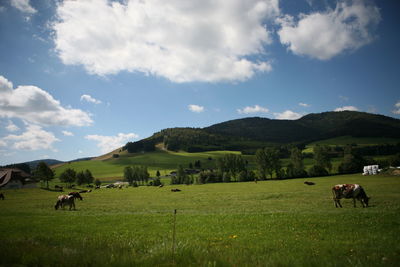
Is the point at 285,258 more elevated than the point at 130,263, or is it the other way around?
the point at 130,263

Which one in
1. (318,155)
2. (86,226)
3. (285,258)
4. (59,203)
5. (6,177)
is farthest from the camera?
(318,155)

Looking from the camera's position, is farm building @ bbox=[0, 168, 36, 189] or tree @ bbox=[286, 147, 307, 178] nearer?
farm building @ bbox=[0, 168, 36, 189]

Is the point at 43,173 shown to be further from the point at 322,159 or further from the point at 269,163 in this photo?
the point at 322,159

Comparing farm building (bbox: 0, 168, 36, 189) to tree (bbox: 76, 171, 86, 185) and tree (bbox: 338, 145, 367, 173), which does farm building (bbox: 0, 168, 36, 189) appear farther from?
tree (bbox: 338, 145, 367, 173)

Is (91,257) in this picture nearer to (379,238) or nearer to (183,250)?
(183,250)

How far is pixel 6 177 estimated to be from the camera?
8700cm

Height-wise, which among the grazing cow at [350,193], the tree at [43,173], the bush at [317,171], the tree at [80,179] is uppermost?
the tree at [43,173]

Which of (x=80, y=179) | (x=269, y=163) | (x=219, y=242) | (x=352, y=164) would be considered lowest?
(x=80, y=179)

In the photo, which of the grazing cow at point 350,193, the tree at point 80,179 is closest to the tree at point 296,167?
the grazing cow at point 350,193

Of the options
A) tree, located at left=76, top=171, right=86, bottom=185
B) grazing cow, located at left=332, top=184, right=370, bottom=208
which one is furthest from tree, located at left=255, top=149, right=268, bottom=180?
tree, located at left=76, top=171, right=86, bottom=185

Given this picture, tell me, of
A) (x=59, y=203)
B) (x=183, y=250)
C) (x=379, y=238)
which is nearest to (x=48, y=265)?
(x=183, y=250)

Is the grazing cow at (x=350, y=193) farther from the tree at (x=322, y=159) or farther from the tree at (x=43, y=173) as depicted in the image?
the tree at (x=43, y=173)

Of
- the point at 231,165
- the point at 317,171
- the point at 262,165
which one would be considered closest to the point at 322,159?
the point at 317,171

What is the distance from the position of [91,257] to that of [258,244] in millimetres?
6884
